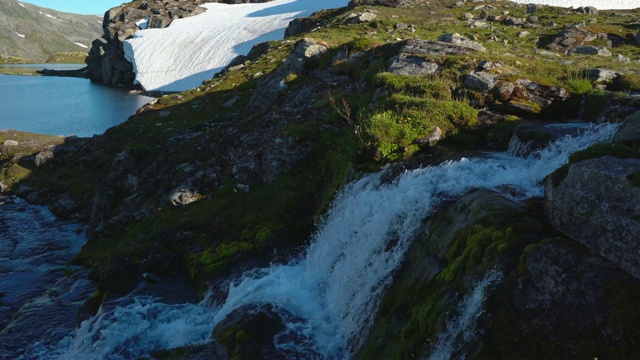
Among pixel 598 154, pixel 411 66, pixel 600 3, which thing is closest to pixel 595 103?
pixel 411 66

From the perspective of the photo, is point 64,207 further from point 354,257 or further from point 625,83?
point 625,83

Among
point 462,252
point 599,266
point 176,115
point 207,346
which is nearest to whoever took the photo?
point 599,266

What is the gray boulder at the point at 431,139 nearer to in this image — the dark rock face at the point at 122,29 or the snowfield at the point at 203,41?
the snowfield at the point at 203,41

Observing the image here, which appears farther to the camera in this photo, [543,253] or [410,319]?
[410,319]

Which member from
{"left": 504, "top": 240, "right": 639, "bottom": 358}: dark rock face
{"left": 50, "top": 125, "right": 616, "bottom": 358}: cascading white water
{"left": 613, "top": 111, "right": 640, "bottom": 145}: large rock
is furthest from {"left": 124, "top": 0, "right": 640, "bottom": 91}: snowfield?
{"left": 504, "top": 240, "right": 639, "bottom": 358}: dark rock face

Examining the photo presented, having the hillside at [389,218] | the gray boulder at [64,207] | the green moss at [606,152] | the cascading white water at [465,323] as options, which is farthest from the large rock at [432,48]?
the gray boulder at [64,207]

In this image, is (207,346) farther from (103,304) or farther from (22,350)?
(22,350)

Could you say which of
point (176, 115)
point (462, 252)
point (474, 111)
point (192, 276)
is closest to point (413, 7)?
point (176, 115)

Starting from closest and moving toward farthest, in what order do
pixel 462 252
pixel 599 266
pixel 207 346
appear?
pixel 599 266, pixel 462 252, pixel 207 346
